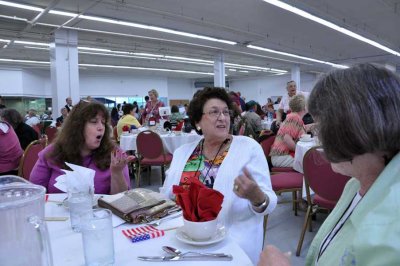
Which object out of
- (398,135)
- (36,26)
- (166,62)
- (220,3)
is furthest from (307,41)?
(398,135)

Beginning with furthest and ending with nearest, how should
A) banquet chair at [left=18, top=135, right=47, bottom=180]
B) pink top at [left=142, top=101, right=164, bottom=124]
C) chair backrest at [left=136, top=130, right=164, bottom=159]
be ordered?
pink top at [left=142, top=101, right=164, bottom=124]
chair backrest at [left=136, top=130, right=164, bottom=159]
banquet chair at [left=18, top=135, right=47, bottom=180]

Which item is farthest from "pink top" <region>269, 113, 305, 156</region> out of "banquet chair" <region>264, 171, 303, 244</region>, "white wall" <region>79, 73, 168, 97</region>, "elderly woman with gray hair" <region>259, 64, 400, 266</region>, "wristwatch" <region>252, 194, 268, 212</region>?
"white wall" <region>79, 73, 168, 97</region>

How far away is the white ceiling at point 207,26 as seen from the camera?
25.9 ft

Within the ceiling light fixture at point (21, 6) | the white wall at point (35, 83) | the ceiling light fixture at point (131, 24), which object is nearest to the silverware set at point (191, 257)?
the ceiling light fixture at point (21, 6)

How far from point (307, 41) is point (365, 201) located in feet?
42.0

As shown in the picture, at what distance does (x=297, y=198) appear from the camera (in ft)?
12.3

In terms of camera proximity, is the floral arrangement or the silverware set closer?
the silverware set

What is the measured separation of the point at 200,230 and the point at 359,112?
2.13 feet

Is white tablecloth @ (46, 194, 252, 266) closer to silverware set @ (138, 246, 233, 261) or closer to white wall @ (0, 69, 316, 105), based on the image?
silverware set @ (138, 246, 233, 261)

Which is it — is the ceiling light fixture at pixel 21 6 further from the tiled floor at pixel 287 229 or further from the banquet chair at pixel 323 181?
the banquet chair at pixel 323 181

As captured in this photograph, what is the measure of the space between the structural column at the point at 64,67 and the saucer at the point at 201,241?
9130mm

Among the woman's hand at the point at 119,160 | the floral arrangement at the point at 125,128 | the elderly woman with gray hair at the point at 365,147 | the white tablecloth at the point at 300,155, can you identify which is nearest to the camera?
the elderly woman with gray hair at the point at 365,147

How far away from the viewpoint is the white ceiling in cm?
790

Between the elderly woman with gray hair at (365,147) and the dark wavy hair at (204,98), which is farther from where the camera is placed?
the dark wavy hair at (204,98)
